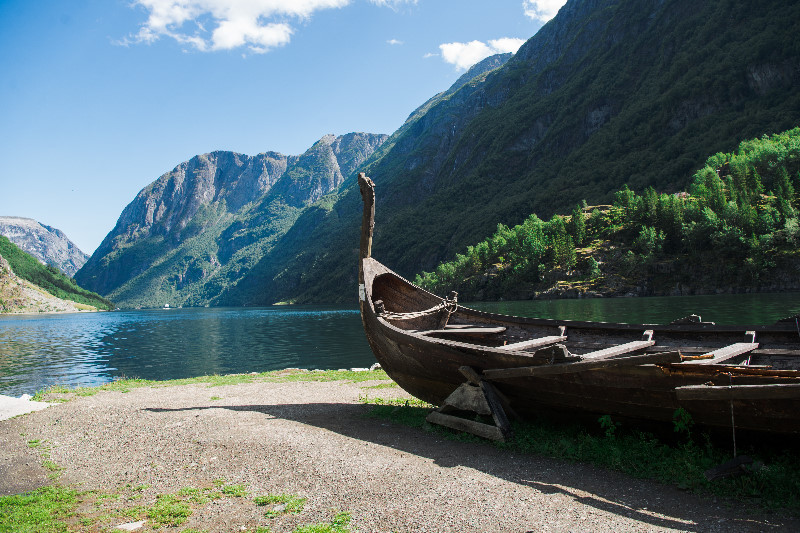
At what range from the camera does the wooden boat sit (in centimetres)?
663

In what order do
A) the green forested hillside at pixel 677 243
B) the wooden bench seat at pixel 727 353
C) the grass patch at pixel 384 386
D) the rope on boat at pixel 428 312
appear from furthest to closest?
1. the green forested hillside at pixel 677 243
2. the grass patch at pixel 384 386
3. the rope on boat at pixel 428 312
4. the wooden bench seat at pixel 727 353

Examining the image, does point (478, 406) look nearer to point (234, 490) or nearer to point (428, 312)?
point (234, 490)

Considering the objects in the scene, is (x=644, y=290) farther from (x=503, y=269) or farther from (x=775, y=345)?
(x=775, y=345)

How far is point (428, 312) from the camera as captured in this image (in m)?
14.4

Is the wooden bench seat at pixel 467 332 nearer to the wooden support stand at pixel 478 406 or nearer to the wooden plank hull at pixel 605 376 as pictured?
the wooden plank hull at pixel 605 376

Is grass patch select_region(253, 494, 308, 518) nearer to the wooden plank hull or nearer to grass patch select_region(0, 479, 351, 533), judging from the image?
grass patch select_region(0, 479, 351, 533)

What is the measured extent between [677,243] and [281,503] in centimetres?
11307

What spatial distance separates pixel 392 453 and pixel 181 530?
12.8ft

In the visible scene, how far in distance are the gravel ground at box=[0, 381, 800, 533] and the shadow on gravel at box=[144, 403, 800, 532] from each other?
0.02m

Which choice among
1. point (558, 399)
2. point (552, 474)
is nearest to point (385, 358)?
point (558, 399)

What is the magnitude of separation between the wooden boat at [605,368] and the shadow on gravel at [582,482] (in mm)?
799

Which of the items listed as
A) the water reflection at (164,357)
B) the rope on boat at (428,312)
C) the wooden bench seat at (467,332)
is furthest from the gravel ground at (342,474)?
the water reflection at (164,357)

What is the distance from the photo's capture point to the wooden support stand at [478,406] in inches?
360

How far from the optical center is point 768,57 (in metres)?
163
